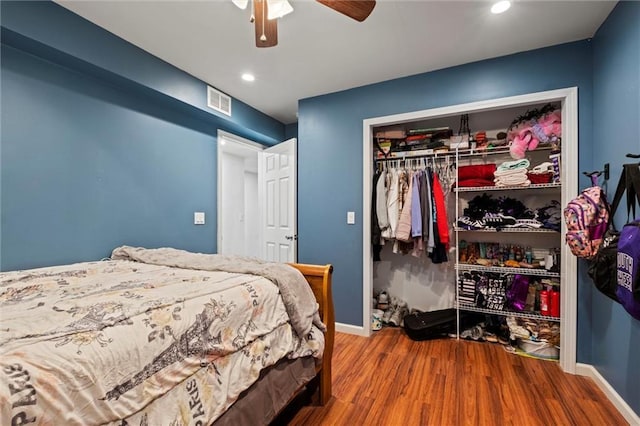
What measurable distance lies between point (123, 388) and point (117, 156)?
2028mm

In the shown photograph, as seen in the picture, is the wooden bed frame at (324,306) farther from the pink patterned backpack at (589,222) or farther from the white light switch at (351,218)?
the pink patterned backpack at (589,222)

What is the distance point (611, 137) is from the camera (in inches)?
69.7

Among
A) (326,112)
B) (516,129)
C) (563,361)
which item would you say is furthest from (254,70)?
(563,361)

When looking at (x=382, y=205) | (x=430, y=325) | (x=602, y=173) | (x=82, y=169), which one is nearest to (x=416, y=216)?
(x=382, y=205)

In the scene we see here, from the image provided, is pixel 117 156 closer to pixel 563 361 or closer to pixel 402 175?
pixel 402 175

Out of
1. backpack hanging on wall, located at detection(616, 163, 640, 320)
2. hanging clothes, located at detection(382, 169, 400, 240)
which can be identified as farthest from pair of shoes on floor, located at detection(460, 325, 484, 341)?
backpack hanging on wall, located at detection(616, 163, 640, 320)

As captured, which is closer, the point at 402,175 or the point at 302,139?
the point at 402,175

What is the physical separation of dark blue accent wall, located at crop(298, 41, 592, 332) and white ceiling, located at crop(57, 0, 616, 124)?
0.39 feet

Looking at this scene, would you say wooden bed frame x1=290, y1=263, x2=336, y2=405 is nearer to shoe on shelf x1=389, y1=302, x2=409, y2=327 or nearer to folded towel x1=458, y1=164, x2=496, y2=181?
shoe on shelf x1=389, y1=302, x2=409, y2=327

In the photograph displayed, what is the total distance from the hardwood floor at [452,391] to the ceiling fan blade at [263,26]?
208cm

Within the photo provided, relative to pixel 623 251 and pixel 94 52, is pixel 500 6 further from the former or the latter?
pixel 94 52

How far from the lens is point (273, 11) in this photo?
1.50 meters

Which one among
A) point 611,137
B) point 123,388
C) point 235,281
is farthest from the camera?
point 611,137

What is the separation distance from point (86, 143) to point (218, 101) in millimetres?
1212
